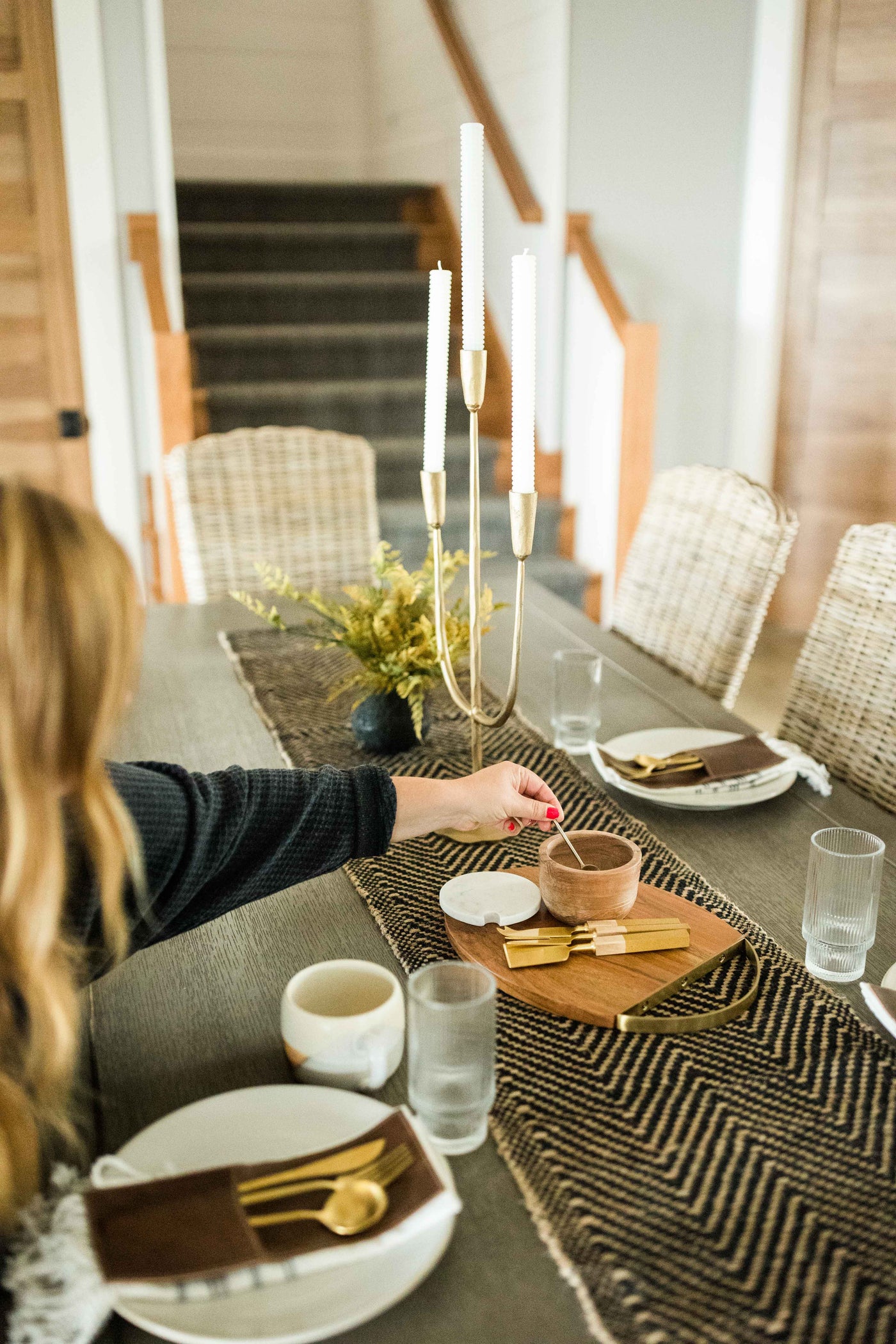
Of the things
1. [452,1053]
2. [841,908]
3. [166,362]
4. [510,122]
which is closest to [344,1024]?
[452,1053]

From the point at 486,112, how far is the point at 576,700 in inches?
126

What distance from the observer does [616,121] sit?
3.70 m

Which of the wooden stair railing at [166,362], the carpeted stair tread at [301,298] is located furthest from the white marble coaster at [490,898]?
the carpeted stair tread at [301,298]

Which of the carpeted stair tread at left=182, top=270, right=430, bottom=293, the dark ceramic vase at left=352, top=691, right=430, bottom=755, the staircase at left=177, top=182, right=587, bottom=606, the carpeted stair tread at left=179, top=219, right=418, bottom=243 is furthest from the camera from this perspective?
the carpeted stair tread at left=179, top=219, right=418, bottom=243

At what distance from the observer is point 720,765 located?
136cm

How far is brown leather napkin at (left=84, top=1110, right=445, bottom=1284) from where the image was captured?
0.66 meters

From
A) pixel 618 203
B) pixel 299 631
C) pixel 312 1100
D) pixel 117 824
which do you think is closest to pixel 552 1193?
pixel 312 1100

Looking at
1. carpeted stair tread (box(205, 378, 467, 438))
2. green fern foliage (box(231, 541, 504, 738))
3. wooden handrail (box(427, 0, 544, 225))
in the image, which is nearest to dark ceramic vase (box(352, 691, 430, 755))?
green fern foliage (box(231, 541, 504, 738))

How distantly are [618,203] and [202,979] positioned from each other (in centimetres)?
339

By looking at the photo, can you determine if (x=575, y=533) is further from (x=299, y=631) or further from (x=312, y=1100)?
(x=312, y=1100)

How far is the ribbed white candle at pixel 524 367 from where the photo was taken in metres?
1.04

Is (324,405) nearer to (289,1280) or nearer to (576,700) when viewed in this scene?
(576,700)

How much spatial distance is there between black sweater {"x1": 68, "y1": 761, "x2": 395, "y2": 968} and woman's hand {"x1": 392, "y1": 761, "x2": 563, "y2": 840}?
0.11 ft

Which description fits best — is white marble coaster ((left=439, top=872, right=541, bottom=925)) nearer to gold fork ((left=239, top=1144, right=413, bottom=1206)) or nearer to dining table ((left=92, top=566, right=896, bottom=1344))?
dining table ((left=92, top=566, right=896, bottom=1344))
